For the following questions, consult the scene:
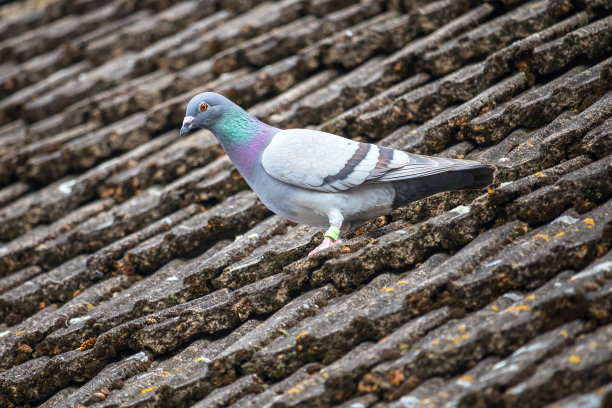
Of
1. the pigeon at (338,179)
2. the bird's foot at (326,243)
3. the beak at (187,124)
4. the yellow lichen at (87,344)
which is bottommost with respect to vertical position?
the bird's foot at (326,243)

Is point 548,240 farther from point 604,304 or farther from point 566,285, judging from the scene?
point 604,304

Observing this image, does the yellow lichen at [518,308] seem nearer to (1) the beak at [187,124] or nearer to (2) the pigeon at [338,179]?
(2) the pigeon at [338,179]

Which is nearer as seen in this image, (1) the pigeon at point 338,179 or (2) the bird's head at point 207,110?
(1) the pigeon at point 338,179

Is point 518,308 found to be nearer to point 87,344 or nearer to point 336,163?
point 336,163

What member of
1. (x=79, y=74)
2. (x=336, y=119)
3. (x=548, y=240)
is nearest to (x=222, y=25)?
(x=79, y=74)

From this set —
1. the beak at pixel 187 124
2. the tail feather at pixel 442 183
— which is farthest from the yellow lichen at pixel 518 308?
the beak at pixel 187 124

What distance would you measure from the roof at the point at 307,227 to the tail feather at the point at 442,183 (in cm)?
9

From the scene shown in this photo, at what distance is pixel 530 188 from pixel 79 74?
4.78m

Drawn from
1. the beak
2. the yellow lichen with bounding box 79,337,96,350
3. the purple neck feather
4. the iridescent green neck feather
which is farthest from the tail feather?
the yellow lichen with bounding box 79,337,96,350

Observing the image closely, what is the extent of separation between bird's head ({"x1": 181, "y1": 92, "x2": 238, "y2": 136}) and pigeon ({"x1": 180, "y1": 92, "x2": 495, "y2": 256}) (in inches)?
15.7

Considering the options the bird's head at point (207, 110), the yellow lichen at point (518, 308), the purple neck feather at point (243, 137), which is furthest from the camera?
the bird's head at point (207, 110)

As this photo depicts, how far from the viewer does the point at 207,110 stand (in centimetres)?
386

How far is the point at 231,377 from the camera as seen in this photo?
264cm

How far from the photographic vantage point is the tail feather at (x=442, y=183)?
3156mm
